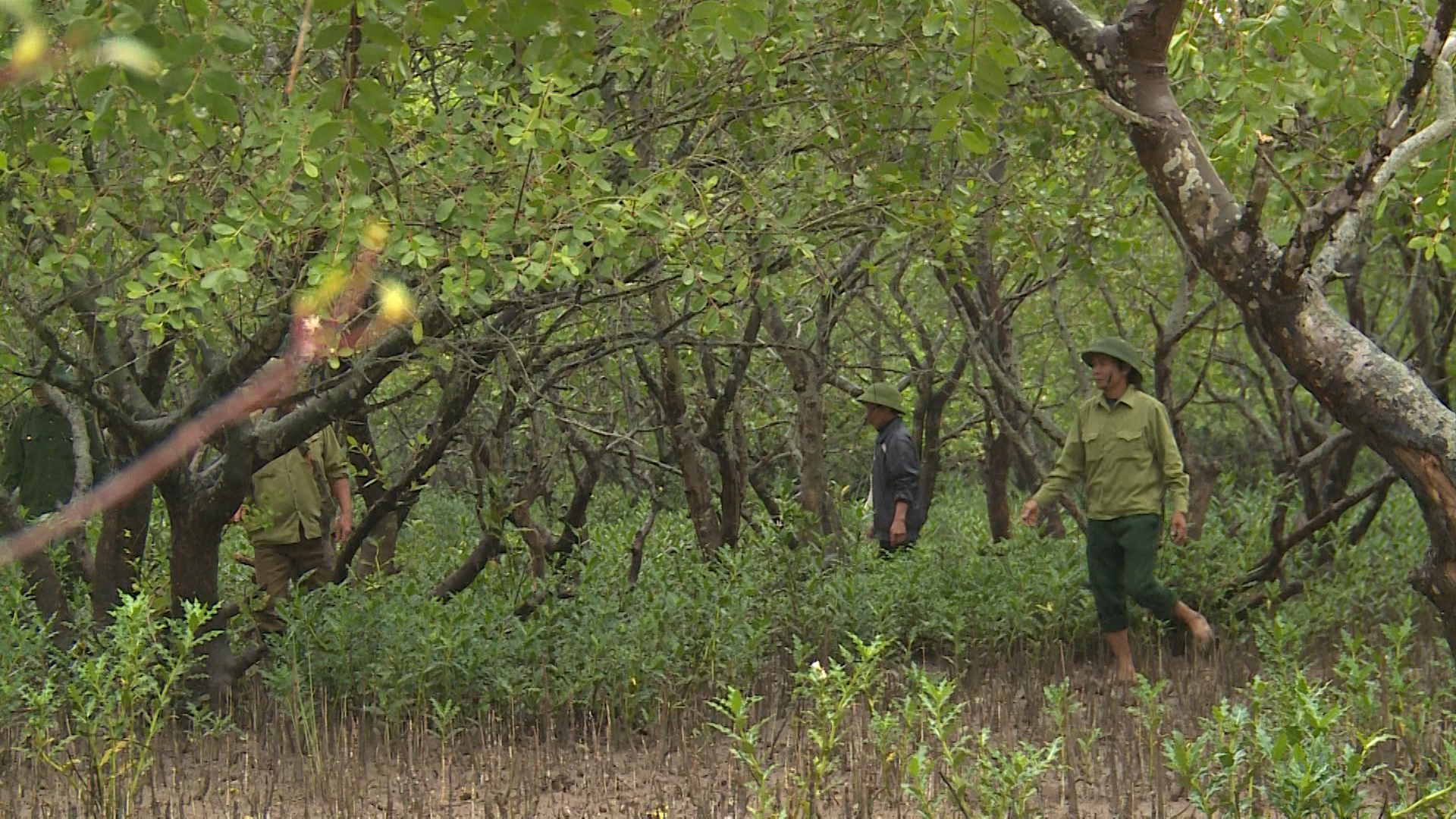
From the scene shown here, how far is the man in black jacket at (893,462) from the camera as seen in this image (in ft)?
30.5

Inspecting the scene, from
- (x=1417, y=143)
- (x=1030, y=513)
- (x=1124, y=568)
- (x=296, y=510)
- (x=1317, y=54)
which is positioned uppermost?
(x=1317, y=54)

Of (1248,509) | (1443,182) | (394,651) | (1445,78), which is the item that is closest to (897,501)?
(1248,509)

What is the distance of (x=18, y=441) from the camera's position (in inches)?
319

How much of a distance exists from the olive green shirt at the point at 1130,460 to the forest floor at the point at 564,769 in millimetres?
983

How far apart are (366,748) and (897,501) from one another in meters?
4.41

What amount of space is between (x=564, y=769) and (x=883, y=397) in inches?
169

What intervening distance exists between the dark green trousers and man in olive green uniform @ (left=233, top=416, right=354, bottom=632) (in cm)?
402

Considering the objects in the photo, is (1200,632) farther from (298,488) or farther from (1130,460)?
(298,488)

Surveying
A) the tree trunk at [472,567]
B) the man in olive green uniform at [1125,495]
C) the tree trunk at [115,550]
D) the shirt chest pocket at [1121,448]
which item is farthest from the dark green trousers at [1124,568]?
the tree trunk at [115,550]

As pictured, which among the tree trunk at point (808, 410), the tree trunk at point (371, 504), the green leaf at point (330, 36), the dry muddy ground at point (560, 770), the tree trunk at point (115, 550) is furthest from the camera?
the tree trunk at point (808, 410)

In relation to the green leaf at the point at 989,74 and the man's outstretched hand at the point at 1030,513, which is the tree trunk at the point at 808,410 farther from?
the green leaf at the point at 989,74

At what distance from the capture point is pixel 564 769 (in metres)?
5.73

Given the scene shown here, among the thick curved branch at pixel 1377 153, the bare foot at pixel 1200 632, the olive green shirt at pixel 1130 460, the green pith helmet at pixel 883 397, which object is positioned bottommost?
the bare foot at pixel 1200 632

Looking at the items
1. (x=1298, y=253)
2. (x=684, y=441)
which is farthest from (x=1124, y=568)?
(x=1298, y=253)
